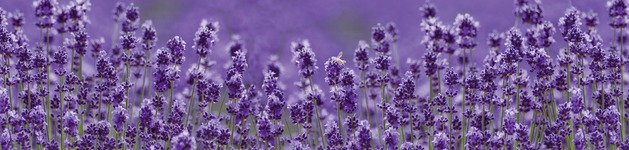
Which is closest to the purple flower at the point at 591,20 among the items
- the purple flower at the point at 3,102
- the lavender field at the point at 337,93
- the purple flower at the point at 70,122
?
the lavender field at the point at 337,93

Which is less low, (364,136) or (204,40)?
(204,40)

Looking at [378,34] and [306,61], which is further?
[378,34]

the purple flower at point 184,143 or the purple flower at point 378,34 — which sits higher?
the purple flower at point 378,34

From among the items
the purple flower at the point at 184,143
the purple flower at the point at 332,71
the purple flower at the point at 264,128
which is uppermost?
the purple flower at the point at 332,71

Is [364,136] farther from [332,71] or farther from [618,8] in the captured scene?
[618,8]

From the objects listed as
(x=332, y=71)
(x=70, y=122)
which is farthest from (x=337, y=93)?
(x=70, y=122)

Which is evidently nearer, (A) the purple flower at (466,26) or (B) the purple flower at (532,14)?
(A) the purple flower at (466,26)

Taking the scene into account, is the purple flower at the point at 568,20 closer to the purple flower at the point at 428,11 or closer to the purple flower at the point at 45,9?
the purple flower at the point at 428,11

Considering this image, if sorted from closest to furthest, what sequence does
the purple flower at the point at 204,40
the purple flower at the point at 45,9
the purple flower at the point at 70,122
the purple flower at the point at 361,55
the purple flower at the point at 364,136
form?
the purple flower at the point at 364,136 < the purple flower at the point at 70,122 < the purple flower at the point at 204,40 < the purple flower at the point at 45,9 < the purple flower at the point at 361,55

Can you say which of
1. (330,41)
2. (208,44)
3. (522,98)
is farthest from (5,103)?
(330,41)

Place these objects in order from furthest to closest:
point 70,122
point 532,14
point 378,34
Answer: point 378,34, point 532,14, point 70,122

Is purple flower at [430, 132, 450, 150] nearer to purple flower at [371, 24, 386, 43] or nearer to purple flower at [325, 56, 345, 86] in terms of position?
purple flower at [325, 56, 345, 86]
